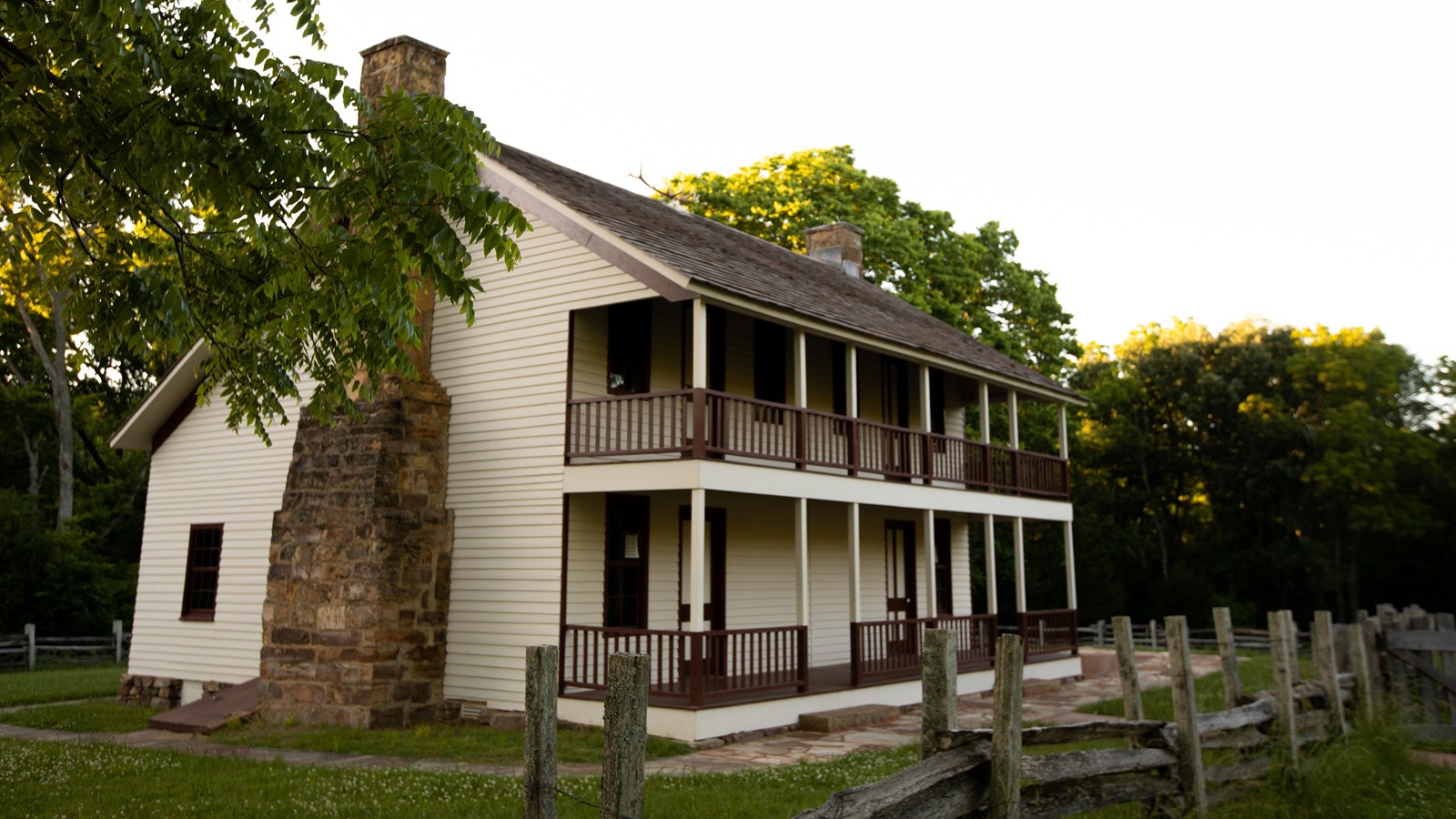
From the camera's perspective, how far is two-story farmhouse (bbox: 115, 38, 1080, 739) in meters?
13.5

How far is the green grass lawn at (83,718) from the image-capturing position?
48.1 ft

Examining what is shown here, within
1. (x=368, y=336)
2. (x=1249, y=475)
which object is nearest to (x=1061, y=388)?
(x=368, y=336)

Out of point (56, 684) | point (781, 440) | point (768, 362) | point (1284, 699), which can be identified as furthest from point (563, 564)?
point (56, 684)

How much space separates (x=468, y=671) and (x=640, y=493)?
3.16 m

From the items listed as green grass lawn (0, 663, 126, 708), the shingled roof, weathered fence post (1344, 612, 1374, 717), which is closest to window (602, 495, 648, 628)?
the shingled roof

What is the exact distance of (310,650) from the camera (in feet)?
46.1

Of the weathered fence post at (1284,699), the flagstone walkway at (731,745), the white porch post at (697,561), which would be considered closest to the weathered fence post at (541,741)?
the flagstone walkway at (731,745)

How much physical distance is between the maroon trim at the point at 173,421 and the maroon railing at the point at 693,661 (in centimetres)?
880

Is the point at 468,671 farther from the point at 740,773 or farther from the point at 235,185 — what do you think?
the point at 235,185

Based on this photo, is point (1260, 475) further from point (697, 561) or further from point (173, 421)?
point (173, 421)

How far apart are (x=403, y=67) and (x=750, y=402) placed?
7.12 meters

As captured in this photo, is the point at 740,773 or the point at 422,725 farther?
the point at 422,725

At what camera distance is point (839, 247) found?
25.7 m

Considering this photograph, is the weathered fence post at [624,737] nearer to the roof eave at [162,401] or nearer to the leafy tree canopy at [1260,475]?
the roof eave at [162,401]
